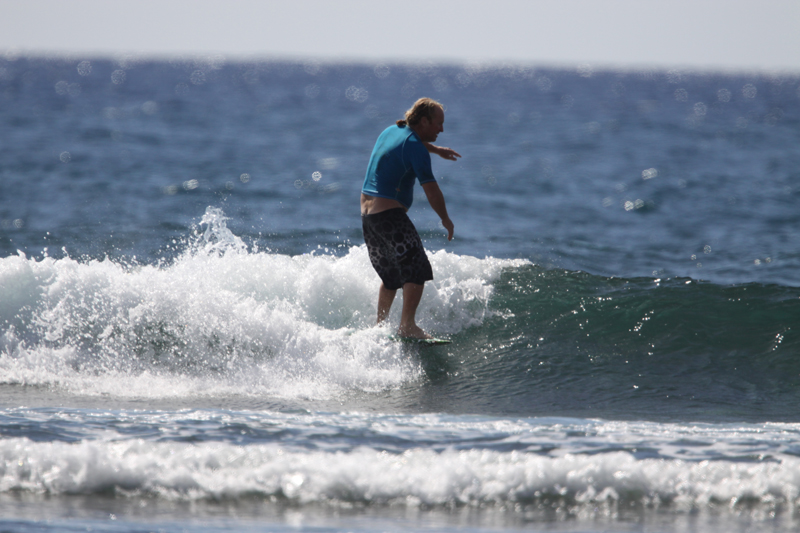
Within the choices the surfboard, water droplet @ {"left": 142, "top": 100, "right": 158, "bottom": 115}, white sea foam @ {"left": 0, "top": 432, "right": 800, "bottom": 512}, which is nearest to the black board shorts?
the surfboard

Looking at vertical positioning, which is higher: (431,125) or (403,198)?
(431,125)

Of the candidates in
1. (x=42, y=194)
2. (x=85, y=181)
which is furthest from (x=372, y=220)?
(x=85, y=181)

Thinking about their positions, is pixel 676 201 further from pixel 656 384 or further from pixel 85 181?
pixel 85 181

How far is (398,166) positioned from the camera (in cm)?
563

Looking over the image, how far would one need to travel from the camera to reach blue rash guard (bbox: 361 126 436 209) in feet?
18.1

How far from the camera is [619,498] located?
4.00 m

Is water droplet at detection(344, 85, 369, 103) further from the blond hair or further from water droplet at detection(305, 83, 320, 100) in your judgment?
the blond hair

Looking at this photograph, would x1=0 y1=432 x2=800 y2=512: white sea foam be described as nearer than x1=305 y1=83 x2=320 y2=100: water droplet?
Yes

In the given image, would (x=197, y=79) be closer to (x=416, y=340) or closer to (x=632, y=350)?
(x=416, y=340)

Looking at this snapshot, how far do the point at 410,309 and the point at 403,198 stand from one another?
0.88 m

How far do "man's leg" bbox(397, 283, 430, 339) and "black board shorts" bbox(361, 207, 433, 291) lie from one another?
5 cm

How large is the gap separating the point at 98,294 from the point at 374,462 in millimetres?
3555

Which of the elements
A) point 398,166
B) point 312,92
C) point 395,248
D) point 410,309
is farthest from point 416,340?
point 312,92

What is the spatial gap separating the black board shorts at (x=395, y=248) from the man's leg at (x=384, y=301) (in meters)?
0.11
